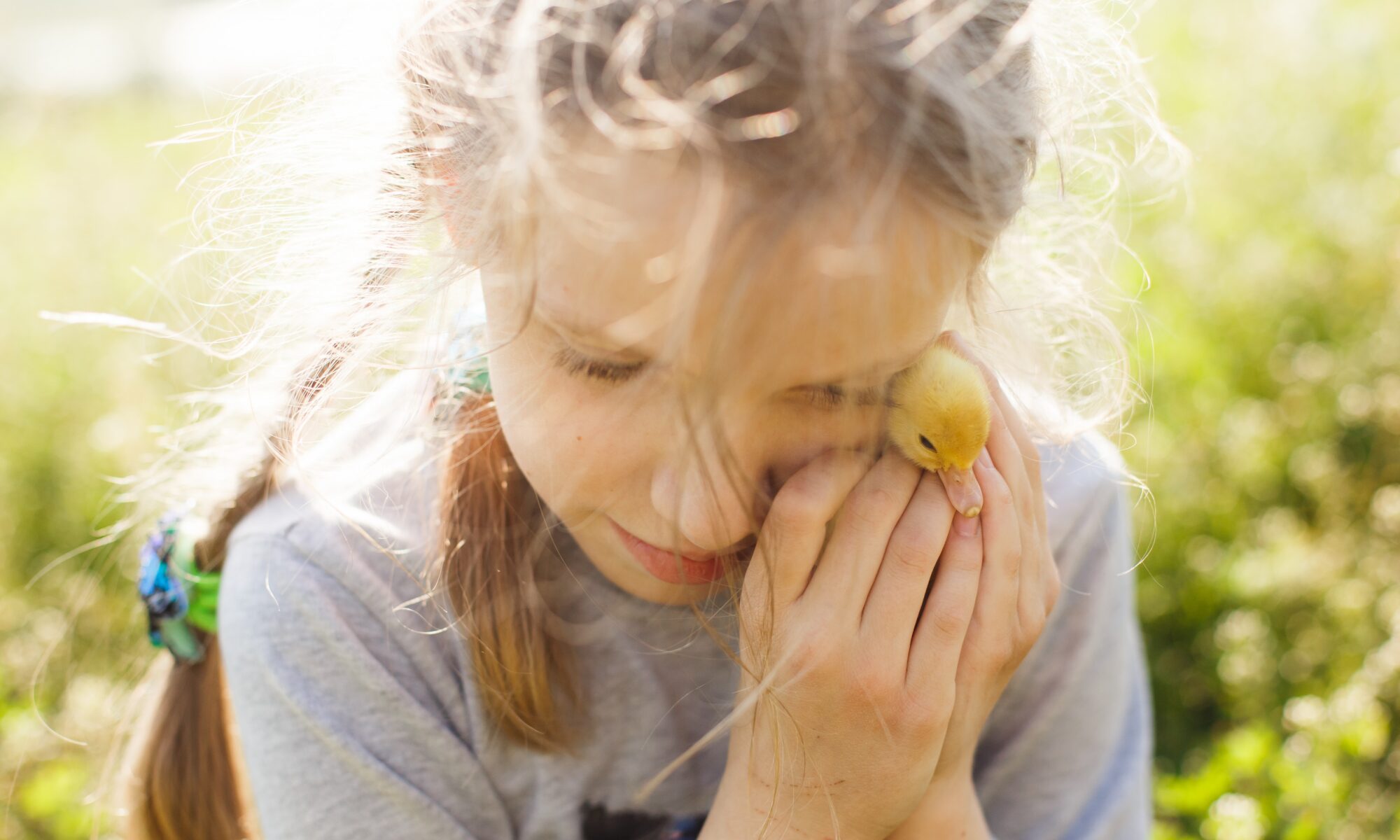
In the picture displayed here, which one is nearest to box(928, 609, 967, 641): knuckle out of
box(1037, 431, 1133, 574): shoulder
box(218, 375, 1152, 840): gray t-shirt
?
box(218, 375, 1152, 840): gray t-shirt

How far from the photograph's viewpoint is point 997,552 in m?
1.44

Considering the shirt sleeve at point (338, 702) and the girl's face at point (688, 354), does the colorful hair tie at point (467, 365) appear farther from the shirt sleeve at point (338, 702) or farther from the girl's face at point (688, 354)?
the shirt sleeve at point (338, 702)

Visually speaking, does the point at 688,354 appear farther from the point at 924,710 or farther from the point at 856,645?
the point at 924,710

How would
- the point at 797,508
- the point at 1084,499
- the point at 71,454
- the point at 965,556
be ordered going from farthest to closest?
the point at 71,454
the point at 1084,499
the point at 965,556
the point at 797,508

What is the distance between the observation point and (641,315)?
1.07 metres

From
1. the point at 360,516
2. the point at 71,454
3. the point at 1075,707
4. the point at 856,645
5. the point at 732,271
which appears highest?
the point at 732,271

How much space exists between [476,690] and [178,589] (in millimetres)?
542

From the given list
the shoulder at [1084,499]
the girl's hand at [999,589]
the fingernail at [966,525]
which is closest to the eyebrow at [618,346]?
the girl's hand at [999,589]

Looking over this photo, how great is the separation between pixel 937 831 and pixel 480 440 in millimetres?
874

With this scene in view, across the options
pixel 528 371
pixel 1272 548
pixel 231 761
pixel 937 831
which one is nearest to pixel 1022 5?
pixel 528 371

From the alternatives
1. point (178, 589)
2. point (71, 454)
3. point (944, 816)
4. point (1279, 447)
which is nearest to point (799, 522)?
point (944, 816)

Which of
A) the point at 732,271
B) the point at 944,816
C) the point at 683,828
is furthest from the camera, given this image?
the point at 683,828

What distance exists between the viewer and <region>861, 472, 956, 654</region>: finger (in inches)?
54.2

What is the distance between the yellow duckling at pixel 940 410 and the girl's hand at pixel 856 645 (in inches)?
2.7
